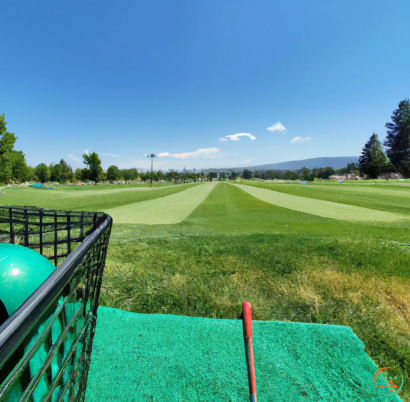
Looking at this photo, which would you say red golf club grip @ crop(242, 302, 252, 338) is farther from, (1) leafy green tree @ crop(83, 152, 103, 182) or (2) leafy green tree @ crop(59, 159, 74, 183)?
(2) leafy green tree @ crop(59, 159, 74, 183)

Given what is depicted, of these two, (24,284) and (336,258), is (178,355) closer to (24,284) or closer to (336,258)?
(24,284)

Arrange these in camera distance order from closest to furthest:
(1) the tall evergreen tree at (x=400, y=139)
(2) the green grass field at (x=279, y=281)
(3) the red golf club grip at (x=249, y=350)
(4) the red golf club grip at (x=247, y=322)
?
(3) the red golf club grip at (x=249, y=350)
(4) the red golf club grip at (x=247, y=322)
(2) the green grass field at (x=279, y=281)
(1) the tall evergreen tree at (x=400, y=139)

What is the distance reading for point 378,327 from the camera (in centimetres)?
349

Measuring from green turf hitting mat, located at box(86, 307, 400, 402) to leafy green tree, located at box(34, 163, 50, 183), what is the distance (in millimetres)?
110202

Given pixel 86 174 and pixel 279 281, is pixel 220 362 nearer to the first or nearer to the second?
pixel 279 281

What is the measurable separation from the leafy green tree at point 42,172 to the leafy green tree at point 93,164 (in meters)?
18.6

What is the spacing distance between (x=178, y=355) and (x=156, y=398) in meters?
0.52

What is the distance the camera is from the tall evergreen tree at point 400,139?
87.7m

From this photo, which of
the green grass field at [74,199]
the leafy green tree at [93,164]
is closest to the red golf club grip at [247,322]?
the green grass field at [74,199]

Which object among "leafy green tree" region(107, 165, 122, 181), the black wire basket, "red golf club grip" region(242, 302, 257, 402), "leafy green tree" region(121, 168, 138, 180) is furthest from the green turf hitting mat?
"leafy green tree" region(121, 168, 138, 180)

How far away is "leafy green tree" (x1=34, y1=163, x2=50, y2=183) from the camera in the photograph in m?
93.3

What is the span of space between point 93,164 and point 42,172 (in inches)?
881

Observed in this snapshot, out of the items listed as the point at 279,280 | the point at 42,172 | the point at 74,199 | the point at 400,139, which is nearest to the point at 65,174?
the point at 42,172

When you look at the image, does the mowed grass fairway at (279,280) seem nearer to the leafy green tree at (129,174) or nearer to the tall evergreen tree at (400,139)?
the tall evergreen tree at (400,139)
